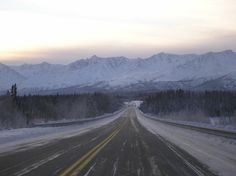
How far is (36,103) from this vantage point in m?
113

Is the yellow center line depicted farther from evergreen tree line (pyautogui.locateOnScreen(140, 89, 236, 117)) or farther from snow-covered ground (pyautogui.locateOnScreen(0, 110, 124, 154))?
evergreen tree line (pyautogui.locateOnScreen(140, 89, 236, 117))

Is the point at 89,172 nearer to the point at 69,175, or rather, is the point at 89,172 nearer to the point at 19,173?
the point at 69,175

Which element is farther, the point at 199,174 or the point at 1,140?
the point at 1,140

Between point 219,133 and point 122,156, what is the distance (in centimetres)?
1058

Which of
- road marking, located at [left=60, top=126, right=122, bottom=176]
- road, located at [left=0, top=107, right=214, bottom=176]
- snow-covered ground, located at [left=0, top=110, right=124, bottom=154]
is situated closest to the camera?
road marking, located at [left=60, top=126, right=122, bottom=176]

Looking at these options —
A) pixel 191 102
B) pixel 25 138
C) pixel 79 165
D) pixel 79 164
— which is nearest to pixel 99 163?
pixel 79 164

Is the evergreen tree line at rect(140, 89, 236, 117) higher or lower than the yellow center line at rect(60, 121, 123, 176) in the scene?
higher

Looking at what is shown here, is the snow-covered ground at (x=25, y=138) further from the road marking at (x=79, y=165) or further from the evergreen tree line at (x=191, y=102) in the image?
the evergreen tree line at (x=191, y=102)

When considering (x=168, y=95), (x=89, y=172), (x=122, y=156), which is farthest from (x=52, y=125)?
(x=168, y=95)

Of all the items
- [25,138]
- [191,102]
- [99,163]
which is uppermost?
[191,102]

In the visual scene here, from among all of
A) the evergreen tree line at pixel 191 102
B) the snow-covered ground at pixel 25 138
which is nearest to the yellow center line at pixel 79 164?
the snow-covered ground at pixel 25 138

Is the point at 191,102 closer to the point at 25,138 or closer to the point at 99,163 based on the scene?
the point at 25,138

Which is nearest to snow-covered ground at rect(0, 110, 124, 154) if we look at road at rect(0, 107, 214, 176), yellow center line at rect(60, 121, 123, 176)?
road at rect(0, 107, 214, 176)

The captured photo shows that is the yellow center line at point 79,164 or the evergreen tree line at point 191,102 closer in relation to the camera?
the yellow center line at point 79,164
